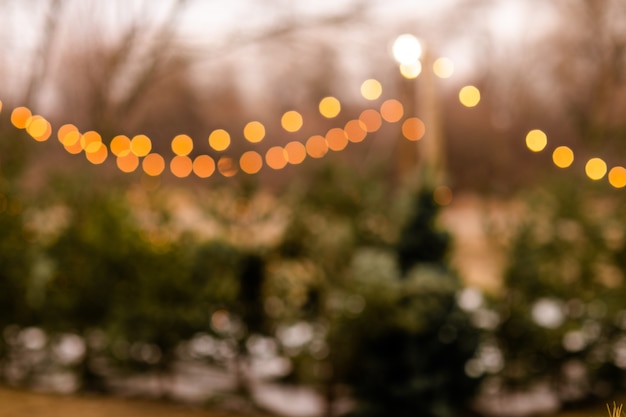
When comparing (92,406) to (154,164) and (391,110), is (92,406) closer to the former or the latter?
(154,164)

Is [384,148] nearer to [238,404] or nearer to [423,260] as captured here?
[423,260]

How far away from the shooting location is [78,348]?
531 centimetres

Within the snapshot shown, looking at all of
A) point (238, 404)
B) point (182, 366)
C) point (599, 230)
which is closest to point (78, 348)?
point (182, 366)

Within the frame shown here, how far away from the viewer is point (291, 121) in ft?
28.3

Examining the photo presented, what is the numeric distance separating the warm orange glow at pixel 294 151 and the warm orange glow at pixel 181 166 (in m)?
1.18

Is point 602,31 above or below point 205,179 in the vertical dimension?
above

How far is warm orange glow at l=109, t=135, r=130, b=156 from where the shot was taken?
6805mm

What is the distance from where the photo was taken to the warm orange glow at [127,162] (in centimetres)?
689

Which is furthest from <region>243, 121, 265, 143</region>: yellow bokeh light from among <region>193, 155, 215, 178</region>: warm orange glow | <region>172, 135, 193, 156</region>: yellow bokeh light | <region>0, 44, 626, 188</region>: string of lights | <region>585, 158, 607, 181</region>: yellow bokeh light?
<region>585, 158, 607, 181</region>: yellow bokeh light

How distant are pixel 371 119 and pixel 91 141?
3.67 metres

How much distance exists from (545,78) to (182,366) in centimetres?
575

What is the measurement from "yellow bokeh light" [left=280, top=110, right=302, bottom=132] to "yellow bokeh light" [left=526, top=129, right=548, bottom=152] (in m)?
2.71

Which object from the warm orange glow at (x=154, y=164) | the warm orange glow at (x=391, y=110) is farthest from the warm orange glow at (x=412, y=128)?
the warm orange glow at (x=154, y=164)

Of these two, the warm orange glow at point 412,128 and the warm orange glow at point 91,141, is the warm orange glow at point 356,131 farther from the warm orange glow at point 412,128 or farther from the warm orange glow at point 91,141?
the warm orange glow at point 91,141
